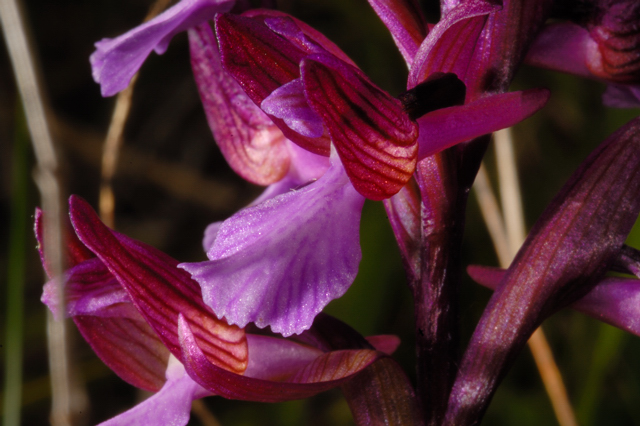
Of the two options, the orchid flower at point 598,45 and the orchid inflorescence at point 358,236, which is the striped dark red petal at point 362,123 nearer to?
the orchid inflorescence at point 358,236

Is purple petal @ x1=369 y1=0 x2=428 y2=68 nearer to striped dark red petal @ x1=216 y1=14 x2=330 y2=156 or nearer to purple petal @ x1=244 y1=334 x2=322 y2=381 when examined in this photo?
striped dark red petal @ x1=216 y1=14 x2=330 y2=156

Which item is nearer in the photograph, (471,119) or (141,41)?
(471,119)

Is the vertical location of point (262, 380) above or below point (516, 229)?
above

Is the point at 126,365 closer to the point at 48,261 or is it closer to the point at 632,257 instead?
the point at 48,261

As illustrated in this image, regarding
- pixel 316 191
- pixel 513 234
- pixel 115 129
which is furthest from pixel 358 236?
pixel 513 234

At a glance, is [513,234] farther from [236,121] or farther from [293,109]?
[293,109]
